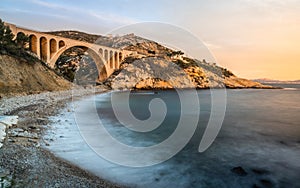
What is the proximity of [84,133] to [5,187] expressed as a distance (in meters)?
6.96

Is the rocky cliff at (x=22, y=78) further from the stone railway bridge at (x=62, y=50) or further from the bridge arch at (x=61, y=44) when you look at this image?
the bridge arch at (x=61, y=44)

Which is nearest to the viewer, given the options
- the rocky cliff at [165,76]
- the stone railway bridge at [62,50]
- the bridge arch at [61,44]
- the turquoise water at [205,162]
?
the turquoise water at [205,162]

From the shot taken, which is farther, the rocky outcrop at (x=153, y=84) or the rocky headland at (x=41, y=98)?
the rocky outcrop at (x=153, y=84)

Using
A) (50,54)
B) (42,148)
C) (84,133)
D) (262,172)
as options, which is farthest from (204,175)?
(50,54)

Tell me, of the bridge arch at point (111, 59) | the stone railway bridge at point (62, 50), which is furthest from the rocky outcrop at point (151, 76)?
the stone railway bridge at point (62, 50)

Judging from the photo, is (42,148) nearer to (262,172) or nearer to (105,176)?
(105,176)

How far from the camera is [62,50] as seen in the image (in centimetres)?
5131

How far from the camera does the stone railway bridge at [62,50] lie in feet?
143

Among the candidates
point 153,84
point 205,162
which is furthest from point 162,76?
point 205,162

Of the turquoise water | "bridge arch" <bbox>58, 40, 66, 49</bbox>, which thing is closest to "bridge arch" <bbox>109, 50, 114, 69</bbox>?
"bridge arch" <bbox>58, 40, 66, 49</bbox>

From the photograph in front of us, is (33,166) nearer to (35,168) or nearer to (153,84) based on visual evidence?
(35,168)

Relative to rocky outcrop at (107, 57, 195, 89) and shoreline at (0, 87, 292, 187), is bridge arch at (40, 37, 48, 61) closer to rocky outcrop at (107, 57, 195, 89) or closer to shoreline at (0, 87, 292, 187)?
rocky outcrop at (107, 57, 195, 89)

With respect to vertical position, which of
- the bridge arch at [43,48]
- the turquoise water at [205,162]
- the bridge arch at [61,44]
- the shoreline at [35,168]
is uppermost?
the bridge arch at [61,44]

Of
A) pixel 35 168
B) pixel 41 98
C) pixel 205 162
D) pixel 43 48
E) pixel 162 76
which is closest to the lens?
pixel 35 168
